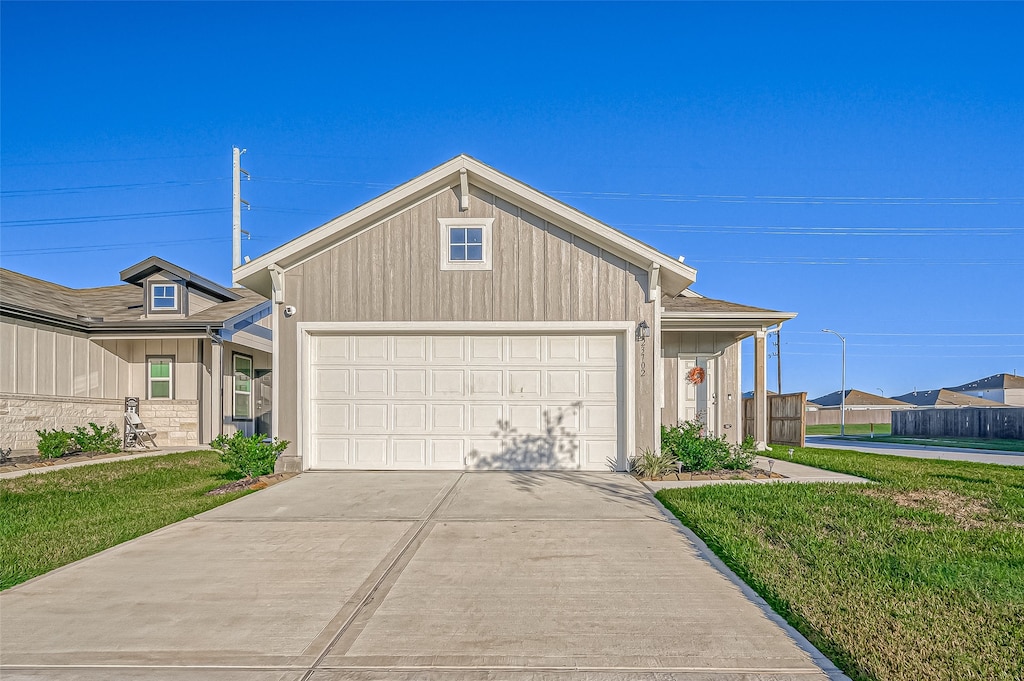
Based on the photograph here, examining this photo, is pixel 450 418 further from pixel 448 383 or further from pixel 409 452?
pixel 409 452

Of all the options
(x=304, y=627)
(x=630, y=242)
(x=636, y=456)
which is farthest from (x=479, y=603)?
(x=630, y=242)

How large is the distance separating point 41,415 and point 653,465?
12.8 m

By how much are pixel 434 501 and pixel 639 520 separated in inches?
107

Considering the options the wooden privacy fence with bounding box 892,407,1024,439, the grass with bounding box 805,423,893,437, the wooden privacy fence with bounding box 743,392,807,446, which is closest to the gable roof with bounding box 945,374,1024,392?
the grass with bounding box 805,423,893,437

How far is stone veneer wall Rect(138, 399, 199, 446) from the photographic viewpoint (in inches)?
667

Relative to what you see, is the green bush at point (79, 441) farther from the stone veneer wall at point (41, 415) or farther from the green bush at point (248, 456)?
the green bush at point (248, 456)

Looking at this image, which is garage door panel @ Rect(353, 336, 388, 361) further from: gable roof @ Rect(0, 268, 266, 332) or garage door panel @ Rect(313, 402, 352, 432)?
gable roof @ Rect(0, 268, 266, 332)

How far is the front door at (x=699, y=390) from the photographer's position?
15.2 metres

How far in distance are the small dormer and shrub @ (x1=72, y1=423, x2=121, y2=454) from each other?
111 inches

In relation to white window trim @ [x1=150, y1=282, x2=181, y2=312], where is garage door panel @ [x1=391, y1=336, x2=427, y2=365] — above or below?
below

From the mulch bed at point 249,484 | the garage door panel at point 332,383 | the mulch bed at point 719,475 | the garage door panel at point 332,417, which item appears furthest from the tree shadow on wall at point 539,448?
the mulch bed at point 249,484

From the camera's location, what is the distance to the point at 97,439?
15.1m

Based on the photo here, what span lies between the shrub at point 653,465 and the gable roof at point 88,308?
10.3 meters

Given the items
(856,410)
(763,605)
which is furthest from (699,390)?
(856,410)
